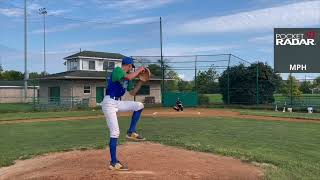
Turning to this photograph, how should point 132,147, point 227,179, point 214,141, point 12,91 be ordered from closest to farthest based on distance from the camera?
1. point 227,179
2. point 132,147
3. point 214,141
4. point 12,91

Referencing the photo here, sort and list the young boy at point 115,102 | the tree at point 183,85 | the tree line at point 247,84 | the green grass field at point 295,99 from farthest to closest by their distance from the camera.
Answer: the tree at point 183,85 → the tree line at point 247,84 → the green grass field at point 295,99 → the young boy at point 115,102

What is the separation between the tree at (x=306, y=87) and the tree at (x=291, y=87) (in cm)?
179

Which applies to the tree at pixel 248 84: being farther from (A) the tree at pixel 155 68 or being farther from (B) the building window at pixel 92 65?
(B) the building window at pixel 92 65

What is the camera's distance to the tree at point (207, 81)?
36.1 metres

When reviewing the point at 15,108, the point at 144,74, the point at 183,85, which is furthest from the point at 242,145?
the point at 15,108

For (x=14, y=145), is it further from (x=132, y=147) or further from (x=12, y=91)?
(x=12, y=91)

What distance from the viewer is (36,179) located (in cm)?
727

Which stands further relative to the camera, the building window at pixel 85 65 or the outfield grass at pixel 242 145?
the building window at pixel 85 65

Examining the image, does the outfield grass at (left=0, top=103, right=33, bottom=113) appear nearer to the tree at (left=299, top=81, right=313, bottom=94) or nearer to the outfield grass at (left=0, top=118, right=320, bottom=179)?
the outfield grass at (left=0, top=118, right=320, bottom=179)

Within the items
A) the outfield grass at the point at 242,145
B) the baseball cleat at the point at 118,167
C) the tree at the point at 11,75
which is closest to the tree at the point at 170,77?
the outfield grass at the point at 242,145

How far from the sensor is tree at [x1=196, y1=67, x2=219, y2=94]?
36.1 meters

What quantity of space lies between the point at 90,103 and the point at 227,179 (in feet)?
122

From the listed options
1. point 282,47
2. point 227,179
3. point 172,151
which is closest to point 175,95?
point 282,47

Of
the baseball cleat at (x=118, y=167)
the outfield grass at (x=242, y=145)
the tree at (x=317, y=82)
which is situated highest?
the tree at (x=317, y=82)
